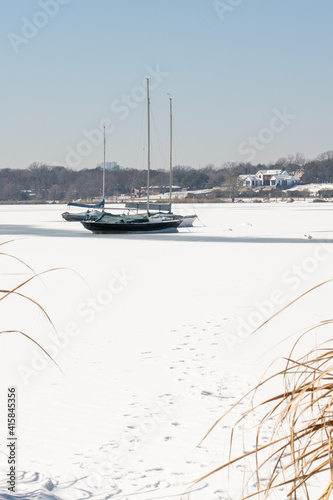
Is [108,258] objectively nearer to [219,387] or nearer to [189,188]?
[219,387]

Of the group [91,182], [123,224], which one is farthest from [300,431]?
[91,182]

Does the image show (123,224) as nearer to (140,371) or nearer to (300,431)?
(140,371)

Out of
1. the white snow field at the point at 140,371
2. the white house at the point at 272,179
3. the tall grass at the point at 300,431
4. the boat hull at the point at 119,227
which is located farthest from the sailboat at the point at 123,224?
the white house at the point at 272,179

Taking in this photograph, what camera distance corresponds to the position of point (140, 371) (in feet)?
19.9

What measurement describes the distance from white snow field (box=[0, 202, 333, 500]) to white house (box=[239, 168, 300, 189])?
154400 millimetres

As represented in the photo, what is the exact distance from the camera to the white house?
167 metres

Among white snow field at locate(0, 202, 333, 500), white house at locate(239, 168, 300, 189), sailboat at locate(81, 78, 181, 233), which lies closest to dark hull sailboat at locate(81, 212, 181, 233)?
sailboat at locate(81, 78, 181, 233)

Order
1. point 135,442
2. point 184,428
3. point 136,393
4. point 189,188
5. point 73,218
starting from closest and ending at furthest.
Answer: point 135,442
point 184,428
point 136,393
point 73,218
point 189,188

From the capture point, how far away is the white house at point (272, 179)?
166875mm

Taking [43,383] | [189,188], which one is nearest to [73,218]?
[43,383]

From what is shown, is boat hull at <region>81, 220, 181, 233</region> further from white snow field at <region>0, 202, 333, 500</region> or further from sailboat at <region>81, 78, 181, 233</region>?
white snow field at <region>0, 202, 333, 500</region>

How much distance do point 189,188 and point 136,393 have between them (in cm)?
14811

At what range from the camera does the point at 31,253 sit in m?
18.1

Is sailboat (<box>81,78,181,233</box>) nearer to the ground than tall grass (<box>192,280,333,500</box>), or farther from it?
Result: nearer to the ground
